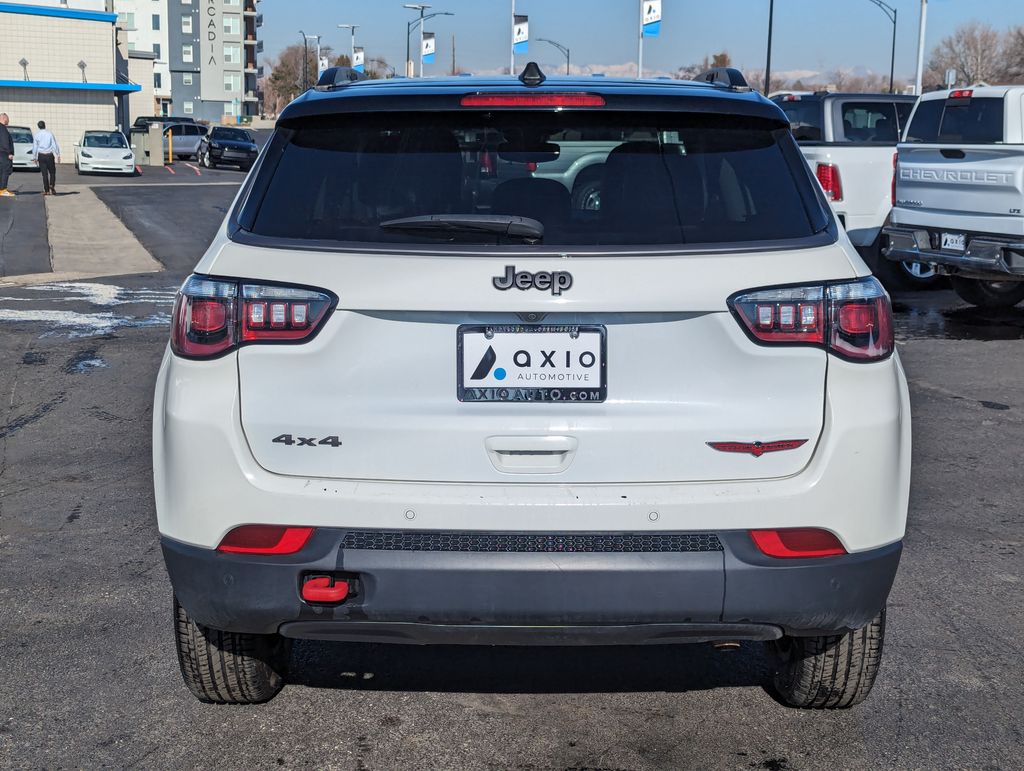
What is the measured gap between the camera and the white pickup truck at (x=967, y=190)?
11531 mm

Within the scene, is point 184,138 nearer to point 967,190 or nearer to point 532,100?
point 967,190

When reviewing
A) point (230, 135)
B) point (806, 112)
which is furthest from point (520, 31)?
point (806, 112)

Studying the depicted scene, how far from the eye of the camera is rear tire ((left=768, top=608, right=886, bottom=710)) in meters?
3.59

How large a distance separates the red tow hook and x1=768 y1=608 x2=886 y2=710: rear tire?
1.38m

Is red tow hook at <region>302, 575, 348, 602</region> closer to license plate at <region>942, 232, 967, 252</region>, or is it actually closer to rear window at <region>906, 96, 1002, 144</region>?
license plate at <region>942, 232, 967, 252</region>

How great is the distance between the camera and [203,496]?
10.3 ft

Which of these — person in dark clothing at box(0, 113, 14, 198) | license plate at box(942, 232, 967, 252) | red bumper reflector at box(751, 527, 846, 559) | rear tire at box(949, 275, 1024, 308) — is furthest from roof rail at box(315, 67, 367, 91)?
person in dark clothing at box(0, 113, 14, 198)

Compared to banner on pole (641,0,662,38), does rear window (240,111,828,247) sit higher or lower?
lower

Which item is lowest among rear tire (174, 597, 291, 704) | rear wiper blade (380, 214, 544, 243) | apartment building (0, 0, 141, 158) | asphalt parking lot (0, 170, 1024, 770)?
asphalt parking lot (0, 170, 1024, 770)

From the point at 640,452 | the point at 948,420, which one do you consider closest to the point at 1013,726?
the point at 640,452

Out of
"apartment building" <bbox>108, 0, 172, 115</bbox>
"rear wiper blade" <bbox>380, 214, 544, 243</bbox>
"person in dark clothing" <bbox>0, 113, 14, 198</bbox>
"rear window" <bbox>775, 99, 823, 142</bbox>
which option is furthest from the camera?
"apartment building" <bbox>108, 0, 172, 115</bbox>

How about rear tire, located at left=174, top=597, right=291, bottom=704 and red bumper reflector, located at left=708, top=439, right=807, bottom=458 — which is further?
rear tire, located at left=174, top=597, right=291, bottom=704

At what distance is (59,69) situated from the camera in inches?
2218

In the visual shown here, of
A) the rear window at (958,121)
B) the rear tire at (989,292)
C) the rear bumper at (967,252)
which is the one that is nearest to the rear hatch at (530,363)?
the rear bumper at (967,252)
